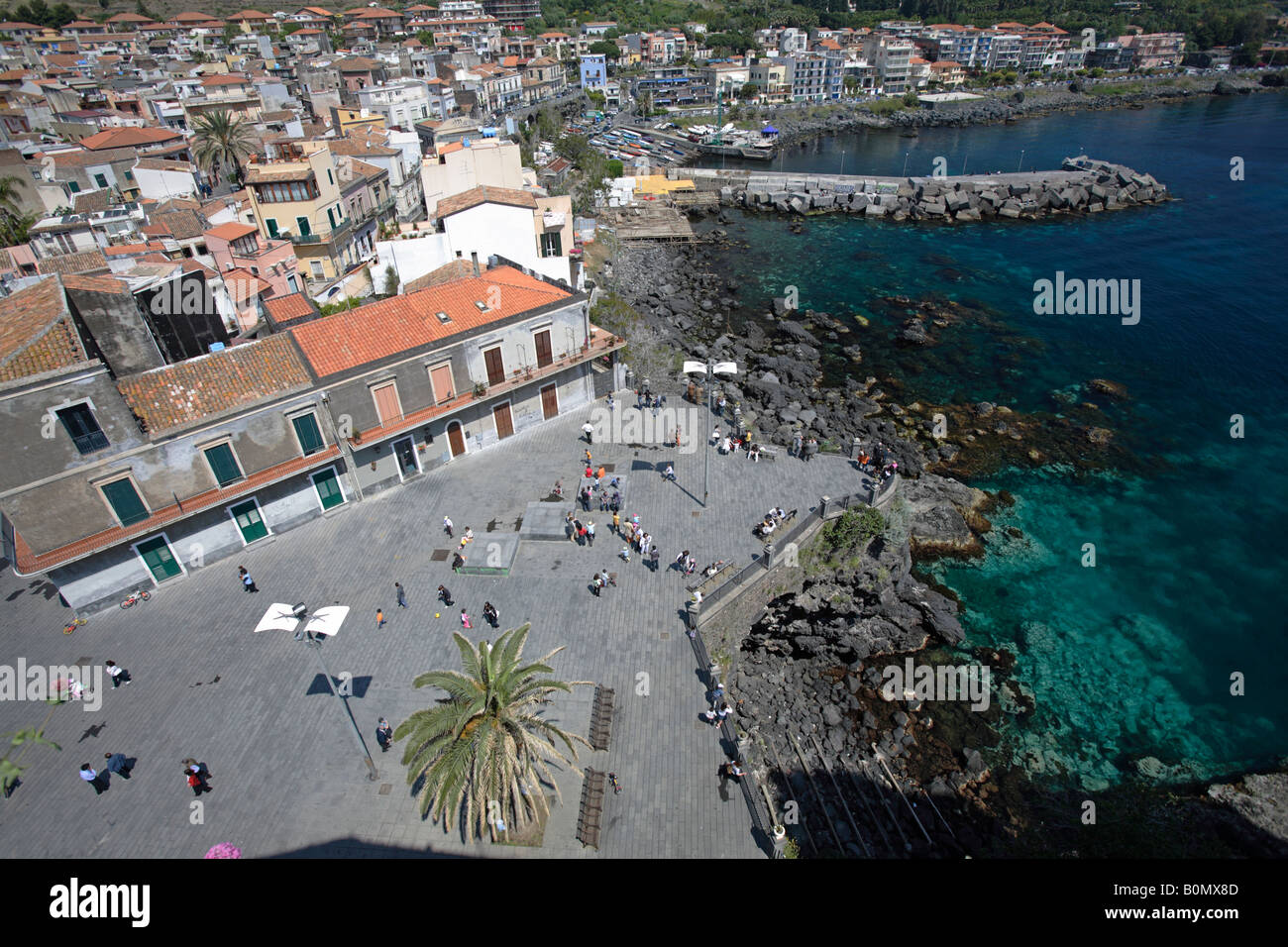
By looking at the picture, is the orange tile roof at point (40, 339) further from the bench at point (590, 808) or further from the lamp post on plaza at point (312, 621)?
the bench at point (590, 808)

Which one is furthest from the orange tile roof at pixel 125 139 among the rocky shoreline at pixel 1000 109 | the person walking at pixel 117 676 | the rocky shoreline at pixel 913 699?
the rocky shoreline at pixel 1000 109

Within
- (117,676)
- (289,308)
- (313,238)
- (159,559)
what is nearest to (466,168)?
(313,238)

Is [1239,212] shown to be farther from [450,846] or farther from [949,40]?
[949,40]

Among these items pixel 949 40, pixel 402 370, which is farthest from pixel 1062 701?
pixel 949 40

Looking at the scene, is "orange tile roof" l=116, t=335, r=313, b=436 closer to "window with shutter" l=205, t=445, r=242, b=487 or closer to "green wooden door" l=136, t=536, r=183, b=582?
"window with shutter" l=205, t=445, r=242, b=487

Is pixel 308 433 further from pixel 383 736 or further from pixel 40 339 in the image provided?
pixel 383 736

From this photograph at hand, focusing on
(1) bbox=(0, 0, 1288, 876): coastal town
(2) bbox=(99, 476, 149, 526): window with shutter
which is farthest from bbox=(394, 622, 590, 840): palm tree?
(2) bbox=(99, 476, 149, 526): window with shutter
